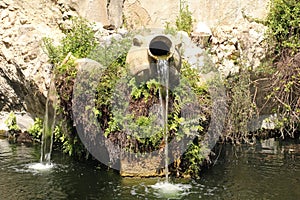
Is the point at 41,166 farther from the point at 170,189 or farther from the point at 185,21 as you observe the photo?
the point at 185,21

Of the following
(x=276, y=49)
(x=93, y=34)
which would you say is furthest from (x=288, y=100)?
(x=93, y=34)

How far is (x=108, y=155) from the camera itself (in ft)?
23.8

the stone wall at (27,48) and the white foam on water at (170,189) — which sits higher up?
the stone wall at (27,48)

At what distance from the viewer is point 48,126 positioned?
8547 millimetres

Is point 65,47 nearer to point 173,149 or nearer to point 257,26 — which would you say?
point 173,149

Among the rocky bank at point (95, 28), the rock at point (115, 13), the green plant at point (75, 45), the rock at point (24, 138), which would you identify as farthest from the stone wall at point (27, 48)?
the rock at point (115, 13)

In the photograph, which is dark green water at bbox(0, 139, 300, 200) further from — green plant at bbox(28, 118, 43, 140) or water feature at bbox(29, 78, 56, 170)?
green plant at bbox(28, 118, 43, 140)

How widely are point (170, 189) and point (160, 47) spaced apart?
2.16 metres

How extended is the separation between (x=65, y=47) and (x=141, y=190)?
3639 millimetres

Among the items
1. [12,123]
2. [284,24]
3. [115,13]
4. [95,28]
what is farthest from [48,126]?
[284,24]

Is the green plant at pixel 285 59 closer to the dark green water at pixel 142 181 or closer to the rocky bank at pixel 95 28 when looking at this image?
the rocky bank at pixel 95 28

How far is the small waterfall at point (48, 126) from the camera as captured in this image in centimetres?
806

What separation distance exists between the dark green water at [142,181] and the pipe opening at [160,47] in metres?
1.89

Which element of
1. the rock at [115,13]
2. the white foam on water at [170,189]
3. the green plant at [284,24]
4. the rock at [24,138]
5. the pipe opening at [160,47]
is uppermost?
the rock at [115,13]
